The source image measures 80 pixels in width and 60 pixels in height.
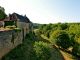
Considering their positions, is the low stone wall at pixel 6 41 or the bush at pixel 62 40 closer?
the low stone wall at pixel 6 41

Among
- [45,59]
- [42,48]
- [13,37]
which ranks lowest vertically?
[45,59]

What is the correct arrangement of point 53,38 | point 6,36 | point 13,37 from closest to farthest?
point 6,36
point 13,37
point 53,38

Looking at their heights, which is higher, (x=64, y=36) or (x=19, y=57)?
(x=64, y=36)

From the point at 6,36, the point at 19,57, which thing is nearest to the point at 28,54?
the point at 19,57

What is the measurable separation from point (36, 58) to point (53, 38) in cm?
1840

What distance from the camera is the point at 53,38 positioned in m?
47.4

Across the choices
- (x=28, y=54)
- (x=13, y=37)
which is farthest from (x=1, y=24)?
(x=28, y=54)

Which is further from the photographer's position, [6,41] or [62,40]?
[62,40]

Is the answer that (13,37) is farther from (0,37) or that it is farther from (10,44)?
(0,37)

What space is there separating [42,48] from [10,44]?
23.6ft

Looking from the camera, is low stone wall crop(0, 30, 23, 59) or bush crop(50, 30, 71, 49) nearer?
low stone wall crop(0, 30, 23, 59)

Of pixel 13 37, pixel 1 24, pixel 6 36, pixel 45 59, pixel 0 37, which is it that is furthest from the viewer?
pixel 1 24

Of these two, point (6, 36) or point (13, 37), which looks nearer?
point (6, 36)

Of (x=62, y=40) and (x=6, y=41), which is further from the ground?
(x=6, y=41)
